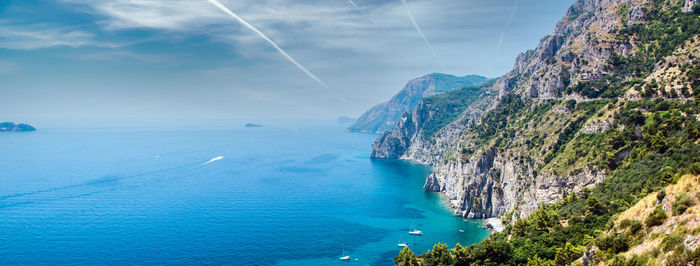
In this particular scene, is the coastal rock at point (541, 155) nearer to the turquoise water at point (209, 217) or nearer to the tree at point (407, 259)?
the turquoise water at point (209, 217)

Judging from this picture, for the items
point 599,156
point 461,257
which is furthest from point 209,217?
point 599,156

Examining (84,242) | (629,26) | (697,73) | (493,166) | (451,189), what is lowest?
(84,242)

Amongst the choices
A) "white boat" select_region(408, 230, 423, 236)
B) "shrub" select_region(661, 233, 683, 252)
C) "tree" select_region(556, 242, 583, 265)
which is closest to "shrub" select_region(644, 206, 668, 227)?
"shrub" select_region(661, 233, 683, 252)

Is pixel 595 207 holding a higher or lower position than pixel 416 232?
higher

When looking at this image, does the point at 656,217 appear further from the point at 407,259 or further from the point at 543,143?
the point at 543,143

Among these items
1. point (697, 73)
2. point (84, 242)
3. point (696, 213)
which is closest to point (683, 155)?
point (696, 213)

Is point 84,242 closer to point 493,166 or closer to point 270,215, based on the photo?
point 270,215

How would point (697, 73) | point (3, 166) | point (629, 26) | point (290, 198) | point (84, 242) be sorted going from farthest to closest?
1. point (3, 166)
2. point (290, 198)
3. point (629, 26)
4. point (84, 242)
5. point (697, 73)
